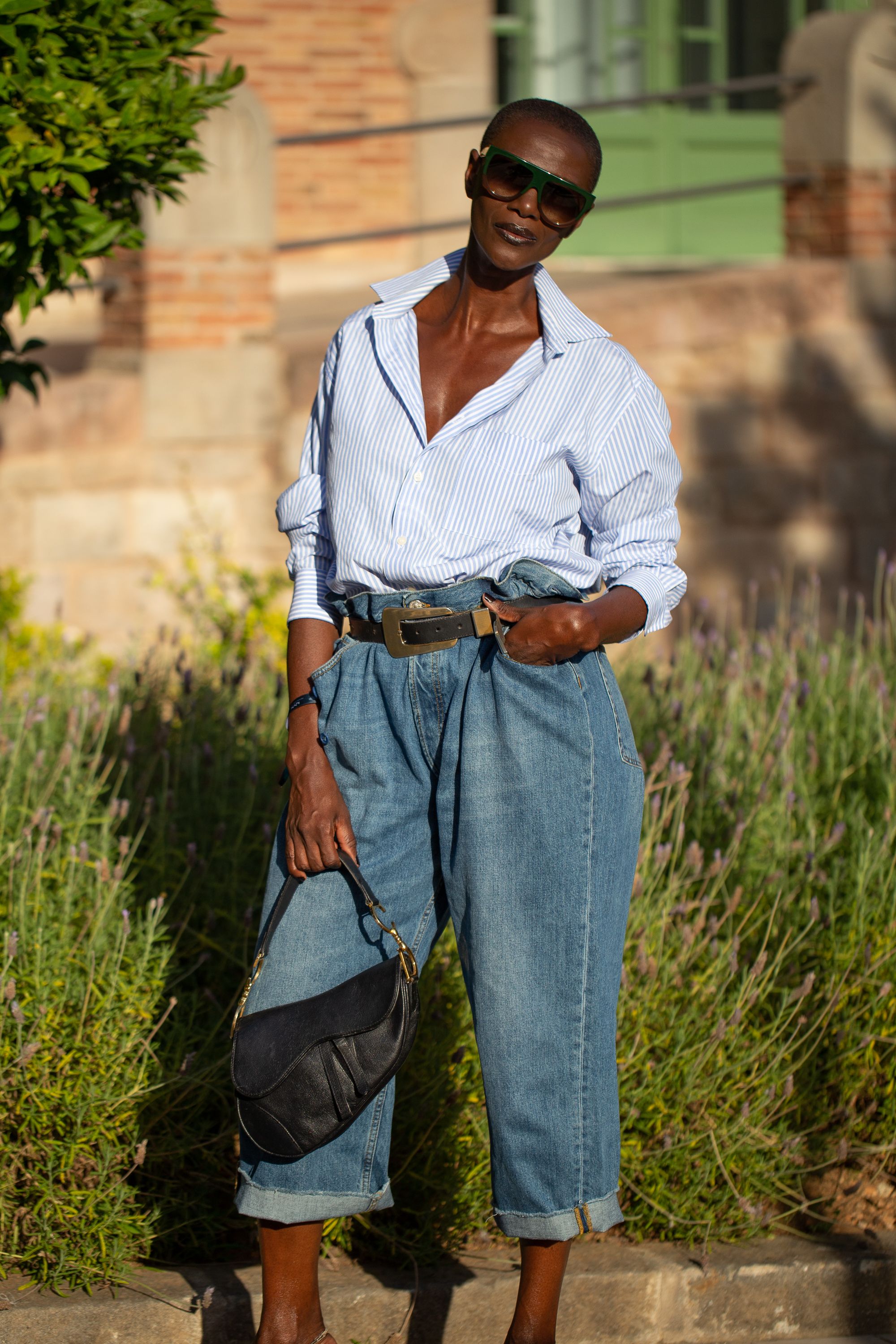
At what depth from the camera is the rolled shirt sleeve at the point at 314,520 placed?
249cm

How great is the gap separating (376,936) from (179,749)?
1744mm

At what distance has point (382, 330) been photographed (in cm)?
240

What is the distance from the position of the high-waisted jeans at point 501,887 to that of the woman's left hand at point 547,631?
0.11 ft

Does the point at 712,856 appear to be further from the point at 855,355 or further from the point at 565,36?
the point at 565,36

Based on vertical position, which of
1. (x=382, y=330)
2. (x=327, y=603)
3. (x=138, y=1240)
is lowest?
(x=138, y=1240)

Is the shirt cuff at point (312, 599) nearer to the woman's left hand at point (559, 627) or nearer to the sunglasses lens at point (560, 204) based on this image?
the woman's left hand at point (559, 627)

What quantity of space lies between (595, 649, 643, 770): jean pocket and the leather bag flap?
50cm

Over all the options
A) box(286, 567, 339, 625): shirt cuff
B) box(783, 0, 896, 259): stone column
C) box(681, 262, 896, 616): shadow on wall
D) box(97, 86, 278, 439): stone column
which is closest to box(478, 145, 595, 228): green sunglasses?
box(286, 567, 339, 625): shirt cuff

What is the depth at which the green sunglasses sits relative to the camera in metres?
2.24

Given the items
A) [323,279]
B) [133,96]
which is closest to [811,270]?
[323,279]

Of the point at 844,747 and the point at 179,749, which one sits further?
the point at 844,747

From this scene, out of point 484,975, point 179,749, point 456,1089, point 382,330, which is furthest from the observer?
point 179,749

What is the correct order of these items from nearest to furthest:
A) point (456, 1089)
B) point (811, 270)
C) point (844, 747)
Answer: point (456, 1089) → point (844, 747) → point (811, 270)

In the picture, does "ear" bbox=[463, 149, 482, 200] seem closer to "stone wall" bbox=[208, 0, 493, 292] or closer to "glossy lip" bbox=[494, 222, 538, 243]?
"glossy lip" bbox=[494, 222, 538, 243]
